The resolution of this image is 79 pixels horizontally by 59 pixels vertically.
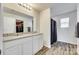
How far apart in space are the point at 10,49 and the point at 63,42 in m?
0.95

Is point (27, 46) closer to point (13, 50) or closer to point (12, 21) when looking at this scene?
point (13, 50)

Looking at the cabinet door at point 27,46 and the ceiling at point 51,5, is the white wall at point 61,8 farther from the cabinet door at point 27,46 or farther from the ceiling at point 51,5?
the cabinet door at point 27,46

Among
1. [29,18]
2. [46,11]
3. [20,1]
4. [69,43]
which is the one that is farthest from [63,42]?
[20,1]

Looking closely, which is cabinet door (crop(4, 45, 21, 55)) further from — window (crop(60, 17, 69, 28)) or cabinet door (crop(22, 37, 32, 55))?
window (crop(60, 17, 69, 28))

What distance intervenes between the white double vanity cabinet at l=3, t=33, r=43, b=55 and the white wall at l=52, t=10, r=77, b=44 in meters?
0.39

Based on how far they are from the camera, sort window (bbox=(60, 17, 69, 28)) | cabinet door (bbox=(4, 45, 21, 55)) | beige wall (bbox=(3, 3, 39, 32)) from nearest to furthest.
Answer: cabinet door (bbox=(4, 45, 21, 55))
beige wall (bbox=(3, 3, 39, 32))
window (bbox=(60, 17, 69, 28))

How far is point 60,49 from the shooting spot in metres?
1.51

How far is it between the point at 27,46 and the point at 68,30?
2.65 ft

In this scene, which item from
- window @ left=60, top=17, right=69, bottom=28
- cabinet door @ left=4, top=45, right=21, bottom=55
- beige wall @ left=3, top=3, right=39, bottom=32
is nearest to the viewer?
cabinet door @ left=4, top=45, right=21, bottom=55

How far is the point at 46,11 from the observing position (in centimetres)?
158

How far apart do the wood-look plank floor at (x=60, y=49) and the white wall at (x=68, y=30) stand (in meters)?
0.08

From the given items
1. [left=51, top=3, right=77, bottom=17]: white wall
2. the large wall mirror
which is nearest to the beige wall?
the large wall mirror

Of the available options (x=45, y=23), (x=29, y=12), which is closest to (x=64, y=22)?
(x=45, y=23)

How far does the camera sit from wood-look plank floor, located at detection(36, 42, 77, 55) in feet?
4.61
